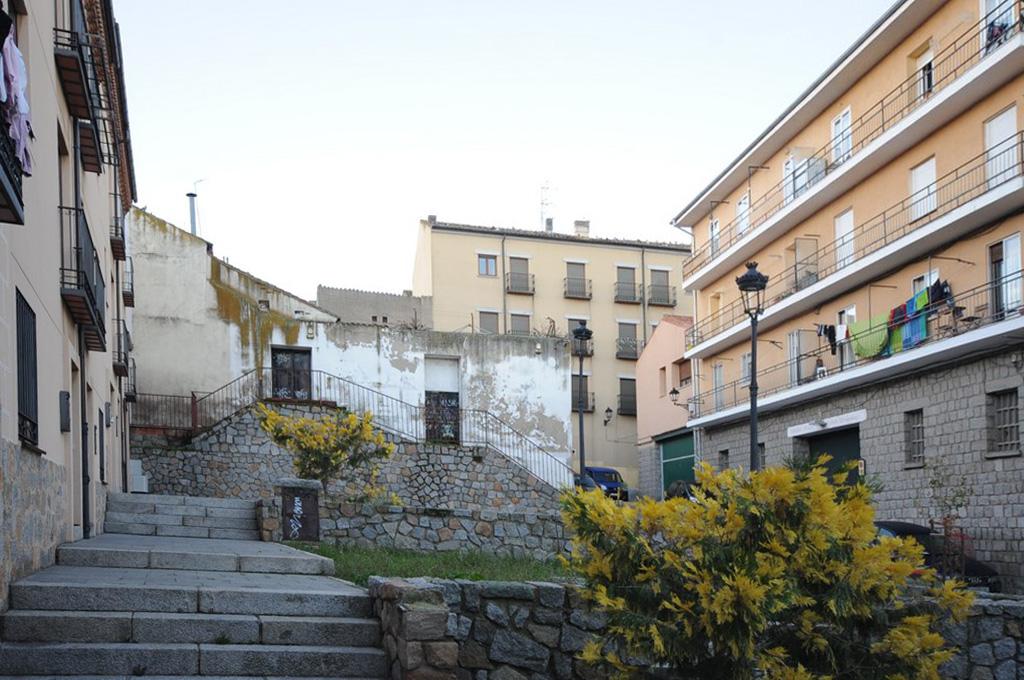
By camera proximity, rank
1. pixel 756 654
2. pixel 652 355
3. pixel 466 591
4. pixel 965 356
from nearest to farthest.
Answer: pixel 756 654 → pixel 466 591 → pixel 965 356 → pixel 652 355

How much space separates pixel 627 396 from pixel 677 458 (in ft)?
29.8

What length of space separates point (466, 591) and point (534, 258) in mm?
40914

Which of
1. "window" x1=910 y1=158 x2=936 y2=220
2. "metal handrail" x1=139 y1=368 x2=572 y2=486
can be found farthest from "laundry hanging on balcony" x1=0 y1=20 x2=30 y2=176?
"window" x1=910 y1=158 x2=936 y2=220

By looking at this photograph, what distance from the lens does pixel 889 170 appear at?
2397cm

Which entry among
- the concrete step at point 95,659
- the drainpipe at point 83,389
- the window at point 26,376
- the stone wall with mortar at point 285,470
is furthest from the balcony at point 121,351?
the concrete step at point 95,659

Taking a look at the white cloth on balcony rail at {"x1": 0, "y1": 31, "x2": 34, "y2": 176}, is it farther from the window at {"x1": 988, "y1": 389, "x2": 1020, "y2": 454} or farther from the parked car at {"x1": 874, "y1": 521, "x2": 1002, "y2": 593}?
the window at {"x1": 988, "y1": 389, "x2": 1020, "y2": 454}

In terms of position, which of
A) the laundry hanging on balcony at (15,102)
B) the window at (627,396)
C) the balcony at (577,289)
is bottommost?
the window at (627,396)

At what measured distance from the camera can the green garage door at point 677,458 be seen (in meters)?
36.1

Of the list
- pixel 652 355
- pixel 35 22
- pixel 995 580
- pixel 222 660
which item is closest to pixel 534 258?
pixel 652 355

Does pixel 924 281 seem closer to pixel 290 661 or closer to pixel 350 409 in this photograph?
pixel 350 409

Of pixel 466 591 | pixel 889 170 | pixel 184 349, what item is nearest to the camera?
pixel 466 591

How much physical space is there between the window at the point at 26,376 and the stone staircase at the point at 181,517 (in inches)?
212

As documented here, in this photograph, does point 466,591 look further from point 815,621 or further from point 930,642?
point 930,642

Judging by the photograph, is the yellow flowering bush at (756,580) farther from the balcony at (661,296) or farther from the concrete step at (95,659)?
the balcony at (661,296)
